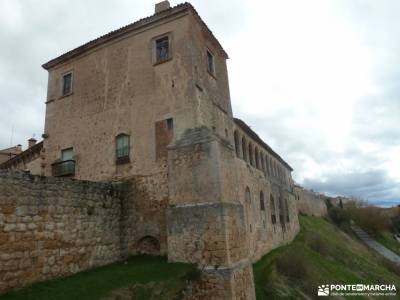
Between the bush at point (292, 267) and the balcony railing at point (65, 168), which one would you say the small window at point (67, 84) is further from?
the bush at point (292, 267)

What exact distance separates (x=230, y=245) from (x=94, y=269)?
436 cm

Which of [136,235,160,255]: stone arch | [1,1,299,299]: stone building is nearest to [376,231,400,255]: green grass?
[1,1,299,299]: stone building

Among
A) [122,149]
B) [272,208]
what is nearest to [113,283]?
[122,149]

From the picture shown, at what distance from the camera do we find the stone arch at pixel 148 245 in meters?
11.3

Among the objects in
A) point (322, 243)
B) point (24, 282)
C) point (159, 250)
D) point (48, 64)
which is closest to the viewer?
point (24, 282)

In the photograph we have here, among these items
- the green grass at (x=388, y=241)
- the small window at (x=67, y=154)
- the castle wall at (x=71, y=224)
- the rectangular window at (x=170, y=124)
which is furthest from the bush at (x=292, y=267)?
the green grass at (x=388, y=241)

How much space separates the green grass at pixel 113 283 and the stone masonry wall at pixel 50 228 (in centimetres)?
39

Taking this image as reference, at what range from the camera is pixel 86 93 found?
14383 mm

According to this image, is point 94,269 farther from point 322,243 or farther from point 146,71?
point 322,243

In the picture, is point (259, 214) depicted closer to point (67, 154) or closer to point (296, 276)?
point (296, 276)

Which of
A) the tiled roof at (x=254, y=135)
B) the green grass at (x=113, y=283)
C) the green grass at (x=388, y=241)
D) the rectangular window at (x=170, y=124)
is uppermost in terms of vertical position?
the tiled roof at (x=254, y=135)

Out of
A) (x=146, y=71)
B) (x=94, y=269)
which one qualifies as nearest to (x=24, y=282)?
(x=94, y=269)

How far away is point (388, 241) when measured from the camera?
46.0 meters

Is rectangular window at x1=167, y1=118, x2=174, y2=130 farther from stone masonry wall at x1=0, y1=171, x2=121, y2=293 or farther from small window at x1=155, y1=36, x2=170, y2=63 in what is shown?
stone masonry wall at x1=0, y1=171, x2=121, y2=293
